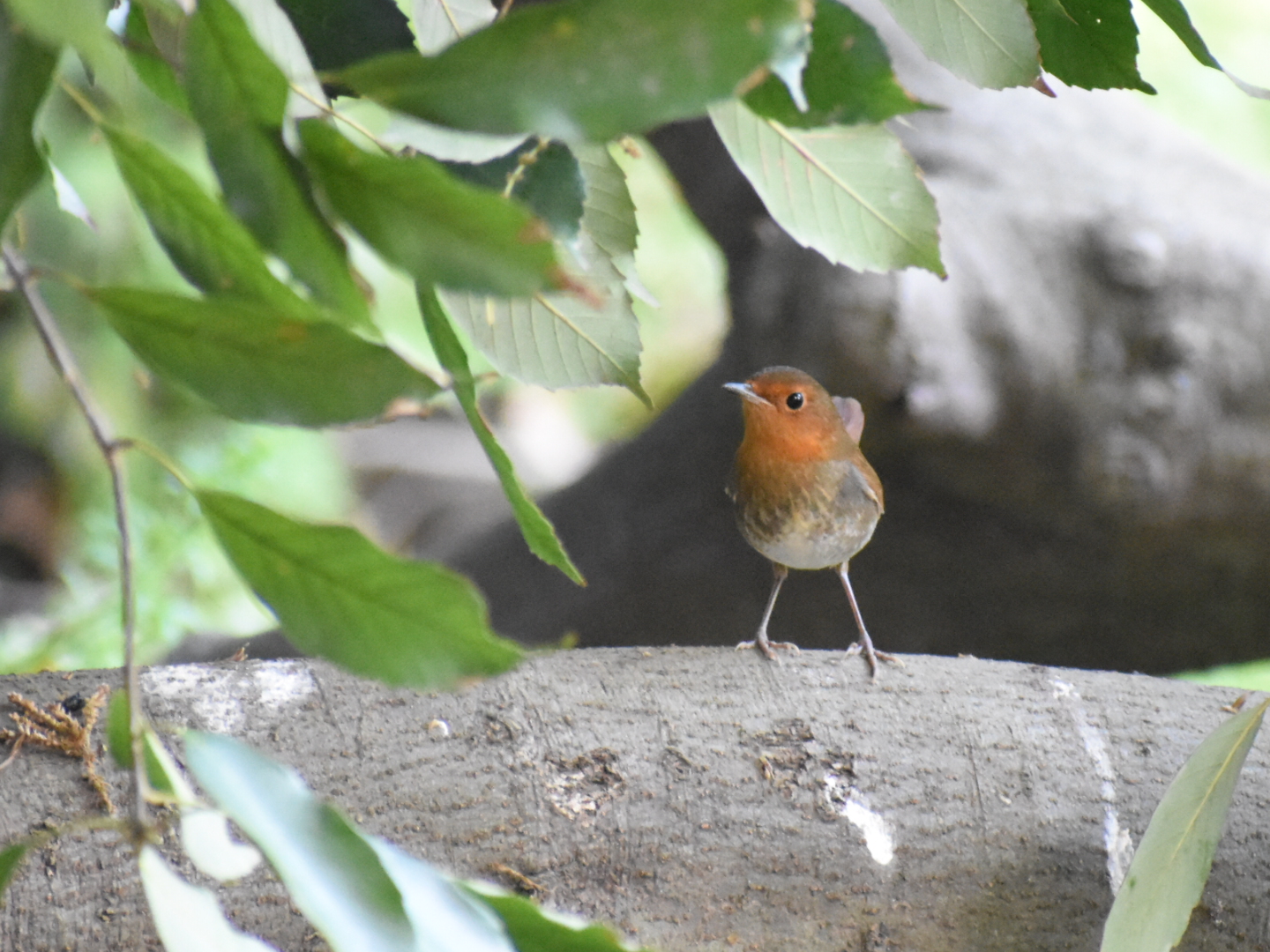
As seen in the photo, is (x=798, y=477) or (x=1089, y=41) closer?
(x=1089, y=41)

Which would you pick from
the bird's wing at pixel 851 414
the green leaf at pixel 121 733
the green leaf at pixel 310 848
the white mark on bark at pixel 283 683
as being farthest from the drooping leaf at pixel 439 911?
the bird's wing at pixel 851 414

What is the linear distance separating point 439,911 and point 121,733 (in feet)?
0.53

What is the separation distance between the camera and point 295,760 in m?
0.93

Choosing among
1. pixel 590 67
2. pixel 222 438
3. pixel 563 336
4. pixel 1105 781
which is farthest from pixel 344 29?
pixel 222 438

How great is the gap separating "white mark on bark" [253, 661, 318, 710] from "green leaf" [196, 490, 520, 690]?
0.59 meters

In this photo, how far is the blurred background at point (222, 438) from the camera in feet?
11.3

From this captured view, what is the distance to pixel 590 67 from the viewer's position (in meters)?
0.33

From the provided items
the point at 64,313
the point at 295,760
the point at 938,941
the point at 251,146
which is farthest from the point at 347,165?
the point at 64,313

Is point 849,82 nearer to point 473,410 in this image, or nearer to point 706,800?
point 473,410

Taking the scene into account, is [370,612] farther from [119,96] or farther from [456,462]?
[456,462]

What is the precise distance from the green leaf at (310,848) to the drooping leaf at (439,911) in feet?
0.03

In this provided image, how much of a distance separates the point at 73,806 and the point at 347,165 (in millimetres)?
699

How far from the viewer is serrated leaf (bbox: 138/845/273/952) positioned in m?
0.41

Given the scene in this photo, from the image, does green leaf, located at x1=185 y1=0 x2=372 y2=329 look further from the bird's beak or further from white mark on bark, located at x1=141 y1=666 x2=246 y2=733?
the bird's beak
